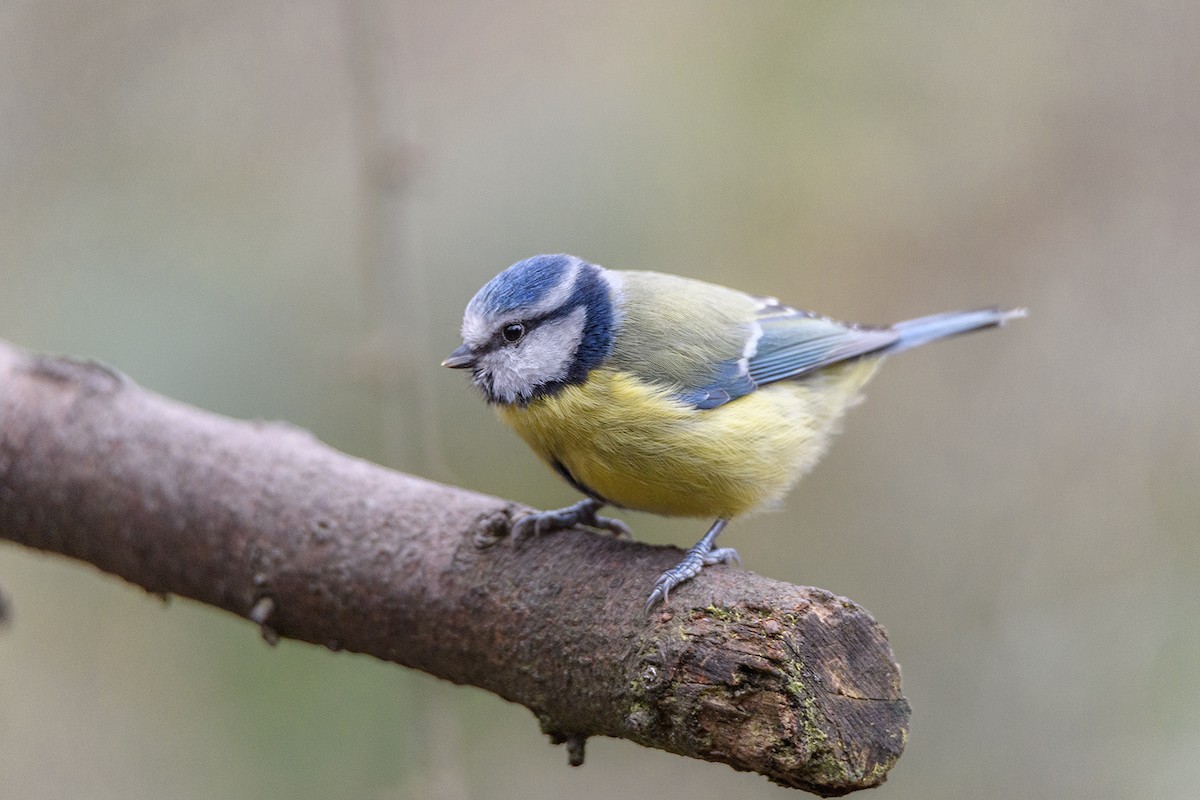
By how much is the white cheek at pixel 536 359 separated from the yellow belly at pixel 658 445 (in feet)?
0.12

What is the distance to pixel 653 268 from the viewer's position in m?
3.52

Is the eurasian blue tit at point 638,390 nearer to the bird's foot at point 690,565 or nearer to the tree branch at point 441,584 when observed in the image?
the bird's foot at point 690,565

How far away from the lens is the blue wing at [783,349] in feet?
7.01

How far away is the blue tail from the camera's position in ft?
8.64

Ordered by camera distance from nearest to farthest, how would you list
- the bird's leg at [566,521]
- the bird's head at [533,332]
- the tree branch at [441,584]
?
the tree branch at [441,584] < the bird's leg at [566,521] < the bird's head at [533,332]

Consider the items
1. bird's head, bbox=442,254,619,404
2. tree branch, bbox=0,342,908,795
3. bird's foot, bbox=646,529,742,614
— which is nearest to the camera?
tree branch, bbox=0,342,908,795

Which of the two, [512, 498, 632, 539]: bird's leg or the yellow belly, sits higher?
the yellow belly

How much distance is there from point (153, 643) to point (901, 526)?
242 centimetres

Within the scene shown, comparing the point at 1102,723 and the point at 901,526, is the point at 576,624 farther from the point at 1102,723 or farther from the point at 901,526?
the point at 901,526

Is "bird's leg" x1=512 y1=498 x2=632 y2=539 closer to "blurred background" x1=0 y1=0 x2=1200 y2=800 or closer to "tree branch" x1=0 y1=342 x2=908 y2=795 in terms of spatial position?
"tree branch" x1=0 y1=342 x2=908 y2=795

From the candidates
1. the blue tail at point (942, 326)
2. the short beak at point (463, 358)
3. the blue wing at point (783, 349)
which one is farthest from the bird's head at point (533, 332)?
the blue tail at point (942, 326)

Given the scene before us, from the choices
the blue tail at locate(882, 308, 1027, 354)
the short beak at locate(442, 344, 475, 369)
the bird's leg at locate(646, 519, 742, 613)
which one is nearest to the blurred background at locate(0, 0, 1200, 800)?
the short beak at locate(442, 344, 475, 369)

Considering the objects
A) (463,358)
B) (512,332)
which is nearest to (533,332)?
(512,332)

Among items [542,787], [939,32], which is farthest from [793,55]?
[542,787]
